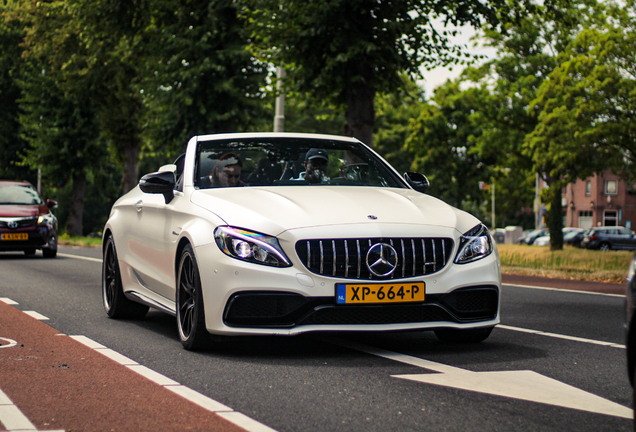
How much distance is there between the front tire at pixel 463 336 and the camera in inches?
268

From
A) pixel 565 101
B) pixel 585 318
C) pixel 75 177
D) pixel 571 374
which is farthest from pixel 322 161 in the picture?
pixel 75 177

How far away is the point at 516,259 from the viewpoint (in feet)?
67.5

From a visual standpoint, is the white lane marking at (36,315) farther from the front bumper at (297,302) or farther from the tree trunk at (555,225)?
the tree trunk at (555,225)

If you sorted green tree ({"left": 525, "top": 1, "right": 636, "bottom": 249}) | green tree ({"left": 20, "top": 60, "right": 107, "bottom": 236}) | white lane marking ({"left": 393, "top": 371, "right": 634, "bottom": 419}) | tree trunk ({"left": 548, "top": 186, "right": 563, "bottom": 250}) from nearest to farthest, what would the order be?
white lane marking ({"left": 393, "top": 371, "right": 634, "bottom": 419})
green tree ({"left": 525, "top": 1, "right": 636, "bottom": 249})
green tree ({"left": 20, "top": 60, "right": 107, "bottom": 236})
tree trunk ({"left": 548, "top": 186, "right": 563, "bottom": 250})

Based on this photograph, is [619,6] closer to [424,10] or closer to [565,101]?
[565,101]

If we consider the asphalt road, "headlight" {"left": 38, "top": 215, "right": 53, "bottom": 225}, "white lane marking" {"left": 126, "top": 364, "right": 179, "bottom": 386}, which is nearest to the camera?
the asphalt road

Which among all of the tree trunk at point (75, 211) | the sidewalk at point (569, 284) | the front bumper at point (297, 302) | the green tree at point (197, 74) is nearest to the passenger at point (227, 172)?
the front bumper at point (297, 302)

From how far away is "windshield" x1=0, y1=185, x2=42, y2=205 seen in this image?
19.7 metres

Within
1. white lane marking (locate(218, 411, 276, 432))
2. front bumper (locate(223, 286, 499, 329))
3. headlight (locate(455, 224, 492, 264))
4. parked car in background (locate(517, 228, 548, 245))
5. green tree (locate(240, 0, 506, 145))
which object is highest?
green tree (locate(240, 0, 506, 145))

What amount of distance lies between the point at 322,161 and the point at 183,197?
3.80ft

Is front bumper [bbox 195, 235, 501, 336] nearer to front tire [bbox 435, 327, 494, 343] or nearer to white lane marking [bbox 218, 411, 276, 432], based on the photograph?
front tire [bbox 435, 327, 494, 343]

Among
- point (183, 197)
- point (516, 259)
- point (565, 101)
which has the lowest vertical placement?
point (516, 259)

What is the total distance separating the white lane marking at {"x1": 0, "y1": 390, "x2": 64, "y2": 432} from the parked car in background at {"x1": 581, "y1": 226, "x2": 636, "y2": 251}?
48.8 meters

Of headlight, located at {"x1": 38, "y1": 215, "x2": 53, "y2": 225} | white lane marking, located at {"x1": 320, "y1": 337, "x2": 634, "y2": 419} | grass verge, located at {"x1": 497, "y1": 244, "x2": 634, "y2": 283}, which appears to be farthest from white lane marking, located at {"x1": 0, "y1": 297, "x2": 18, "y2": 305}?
grass verge, located at {"x1": 497, "y1": 244, "x2": 634, "y2": 283}
